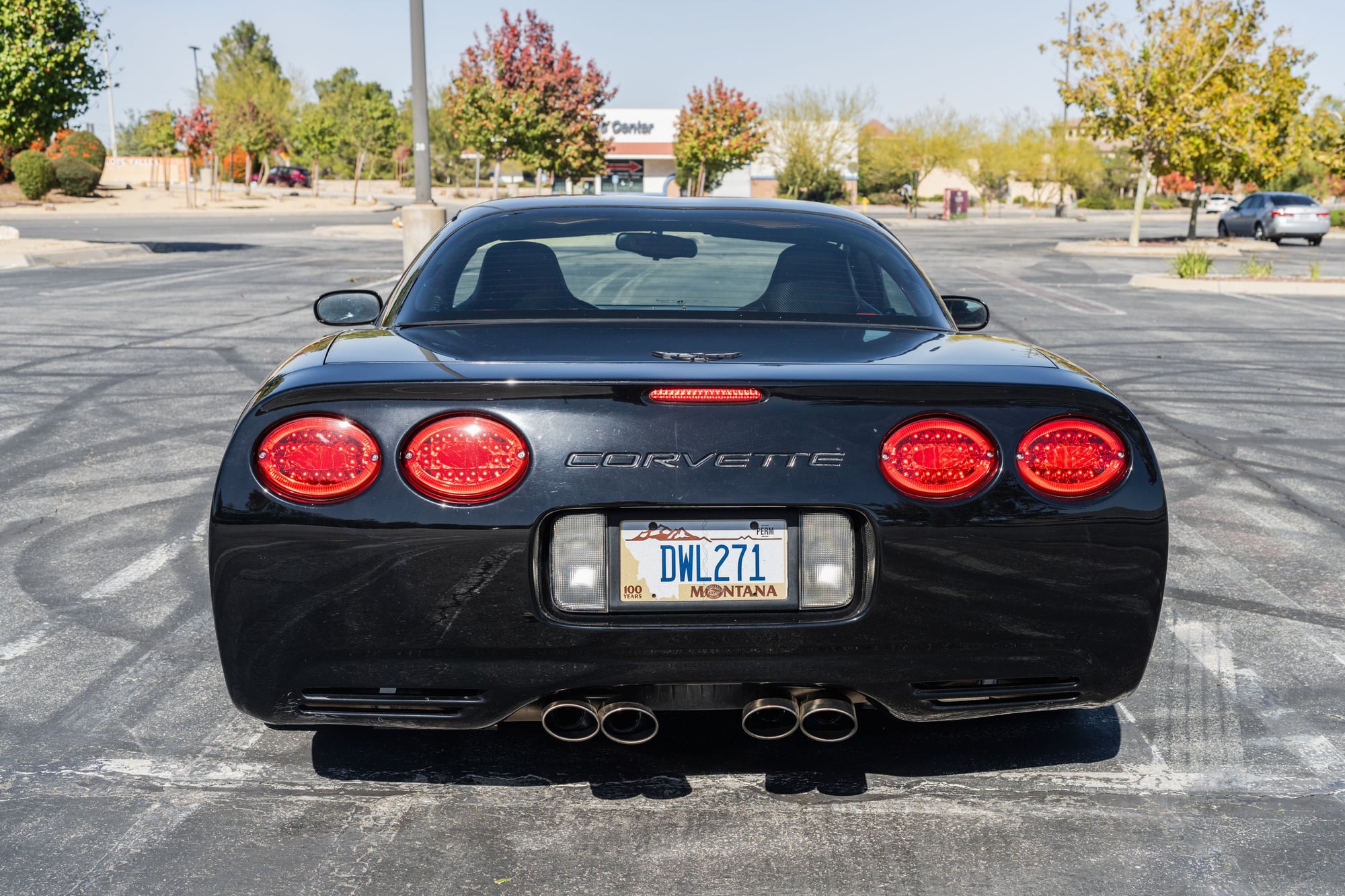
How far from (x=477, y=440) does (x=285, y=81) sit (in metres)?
73.8

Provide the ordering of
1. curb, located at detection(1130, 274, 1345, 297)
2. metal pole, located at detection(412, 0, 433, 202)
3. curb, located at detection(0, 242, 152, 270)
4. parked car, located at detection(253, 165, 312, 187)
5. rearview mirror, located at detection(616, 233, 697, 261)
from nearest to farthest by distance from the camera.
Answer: rearview mirror, located at detection(616, 233, 697, 261), metal pole, located at detection(412, 0, 433, 202), curb, located at detection(1130, 274, 1345, 297), curb, located at detection(0, 242, 152, 270), parked car, located at detection(253, 165, 312, 187)

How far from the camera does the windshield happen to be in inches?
142

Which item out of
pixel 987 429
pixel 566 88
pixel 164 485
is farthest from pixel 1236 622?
pixel 566 88

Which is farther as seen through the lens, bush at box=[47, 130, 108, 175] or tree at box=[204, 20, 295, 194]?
tree at box=[204, 20, 295, 194]

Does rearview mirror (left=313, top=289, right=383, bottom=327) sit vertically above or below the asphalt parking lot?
above

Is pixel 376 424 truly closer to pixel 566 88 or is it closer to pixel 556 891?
pixel 556 891

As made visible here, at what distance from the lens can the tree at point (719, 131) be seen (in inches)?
2327

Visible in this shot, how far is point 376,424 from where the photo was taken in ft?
8.99

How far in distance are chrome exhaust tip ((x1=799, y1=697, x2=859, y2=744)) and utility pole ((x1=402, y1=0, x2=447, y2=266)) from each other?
54.9 ft

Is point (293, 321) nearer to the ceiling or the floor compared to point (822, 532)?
nearer to the floor

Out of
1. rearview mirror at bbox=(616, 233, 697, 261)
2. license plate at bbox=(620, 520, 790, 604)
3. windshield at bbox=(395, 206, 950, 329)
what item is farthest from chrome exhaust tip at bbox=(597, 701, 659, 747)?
rearview mirror at bbox=(616, 233, 697, 261)

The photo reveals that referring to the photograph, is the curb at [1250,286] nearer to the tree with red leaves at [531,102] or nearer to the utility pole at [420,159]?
the utility pole at [420,159]

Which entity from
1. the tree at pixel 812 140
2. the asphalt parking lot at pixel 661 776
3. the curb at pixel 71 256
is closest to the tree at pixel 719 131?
the tree at pixel 812 140

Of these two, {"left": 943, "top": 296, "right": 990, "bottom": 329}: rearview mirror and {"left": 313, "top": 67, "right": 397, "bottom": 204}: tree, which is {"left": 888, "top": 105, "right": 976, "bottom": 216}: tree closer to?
{"left": 313, "top": 67, "right": 397, "bottom": 204}: tree
